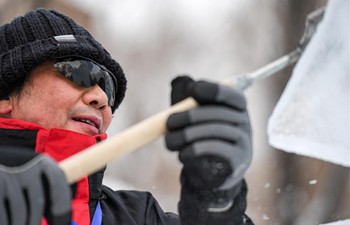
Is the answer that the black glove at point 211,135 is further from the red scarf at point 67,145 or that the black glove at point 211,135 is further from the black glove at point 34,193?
the red scarf at point 67,145

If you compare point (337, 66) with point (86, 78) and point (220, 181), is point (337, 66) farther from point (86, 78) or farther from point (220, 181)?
point (86, 78)

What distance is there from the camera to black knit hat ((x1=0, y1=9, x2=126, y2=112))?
7.49 feet

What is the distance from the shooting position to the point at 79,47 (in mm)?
2318

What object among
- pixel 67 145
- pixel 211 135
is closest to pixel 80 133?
pixel 67 145

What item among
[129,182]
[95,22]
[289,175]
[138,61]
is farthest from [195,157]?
[95,22]

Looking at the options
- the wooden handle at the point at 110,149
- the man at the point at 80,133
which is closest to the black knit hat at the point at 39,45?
the man at the point at 80,133

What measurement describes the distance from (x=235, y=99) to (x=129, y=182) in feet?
25.7

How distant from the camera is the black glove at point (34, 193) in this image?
1430 mm

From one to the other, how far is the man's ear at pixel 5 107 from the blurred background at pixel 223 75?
5.40ft

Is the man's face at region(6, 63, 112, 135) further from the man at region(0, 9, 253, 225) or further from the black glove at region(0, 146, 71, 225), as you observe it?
the black glove at region(0, 146, 71, 225)

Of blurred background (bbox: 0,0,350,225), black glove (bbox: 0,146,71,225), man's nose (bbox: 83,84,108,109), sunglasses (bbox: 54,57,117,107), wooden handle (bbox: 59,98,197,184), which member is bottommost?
blurred background (bbox: 0,0,350,225)

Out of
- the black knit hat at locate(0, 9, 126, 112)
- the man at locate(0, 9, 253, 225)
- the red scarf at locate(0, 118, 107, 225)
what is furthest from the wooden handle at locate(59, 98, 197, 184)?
the black knit hat at locate(0, 9, 126, 112)

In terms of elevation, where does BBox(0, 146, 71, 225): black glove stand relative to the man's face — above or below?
above

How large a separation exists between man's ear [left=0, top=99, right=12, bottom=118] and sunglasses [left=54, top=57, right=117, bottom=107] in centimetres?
23
